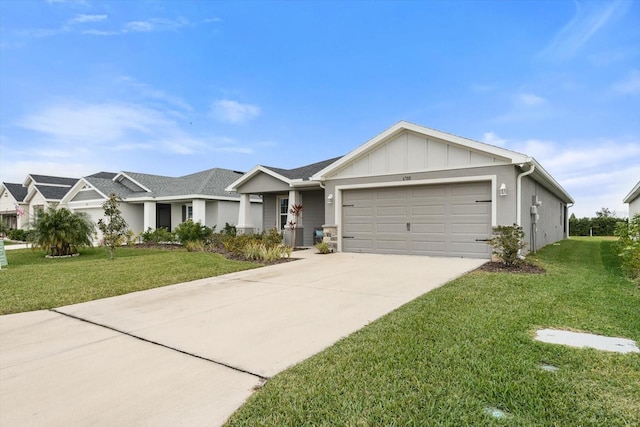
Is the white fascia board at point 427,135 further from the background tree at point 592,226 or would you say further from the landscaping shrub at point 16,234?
the background tree at point 592,226

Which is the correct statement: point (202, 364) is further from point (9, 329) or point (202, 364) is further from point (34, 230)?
point (34, 230)

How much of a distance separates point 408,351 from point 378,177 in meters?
8.75

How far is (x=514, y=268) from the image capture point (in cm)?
837

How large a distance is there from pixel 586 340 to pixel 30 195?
37.3 meters

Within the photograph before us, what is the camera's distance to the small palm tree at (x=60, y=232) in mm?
13383

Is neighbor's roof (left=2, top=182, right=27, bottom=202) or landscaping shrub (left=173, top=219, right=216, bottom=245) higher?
neighbor's roof (left=2, top=182, right=27, bottom=202)

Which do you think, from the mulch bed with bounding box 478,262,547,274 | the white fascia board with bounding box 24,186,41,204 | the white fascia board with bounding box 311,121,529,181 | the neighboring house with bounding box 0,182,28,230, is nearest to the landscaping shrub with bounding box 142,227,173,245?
the white fascia board with bounding box 311,121,529,181

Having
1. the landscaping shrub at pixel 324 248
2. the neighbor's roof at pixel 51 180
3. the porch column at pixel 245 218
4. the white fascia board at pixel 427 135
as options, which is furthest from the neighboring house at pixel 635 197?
the neighbor's roof at pixel 51 180

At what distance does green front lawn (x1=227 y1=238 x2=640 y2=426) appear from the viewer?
94.0 inches

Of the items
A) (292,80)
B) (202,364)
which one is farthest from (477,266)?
(292,80)

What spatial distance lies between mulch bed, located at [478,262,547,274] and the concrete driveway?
4.98 feet

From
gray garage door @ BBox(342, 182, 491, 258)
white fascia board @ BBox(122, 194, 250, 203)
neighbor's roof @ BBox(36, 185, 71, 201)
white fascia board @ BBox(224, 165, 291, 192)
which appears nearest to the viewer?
gray garage door @ BBox(342, 182, 491, 258)

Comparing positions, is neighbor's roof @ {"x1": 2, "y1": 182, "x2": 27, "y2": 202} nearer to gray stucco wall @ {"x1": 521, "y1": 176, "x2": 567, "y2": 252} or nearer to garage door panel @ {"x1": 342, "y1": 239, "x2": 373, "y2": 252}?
garage door panel @ {"x1": 342, "y1": 239, "x2": 373, "y2": 252}

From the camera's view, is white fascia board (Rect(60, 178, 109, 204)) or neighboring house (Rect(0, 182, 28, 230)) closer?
white fascia board (Rect(60, 178, 109, 204))
